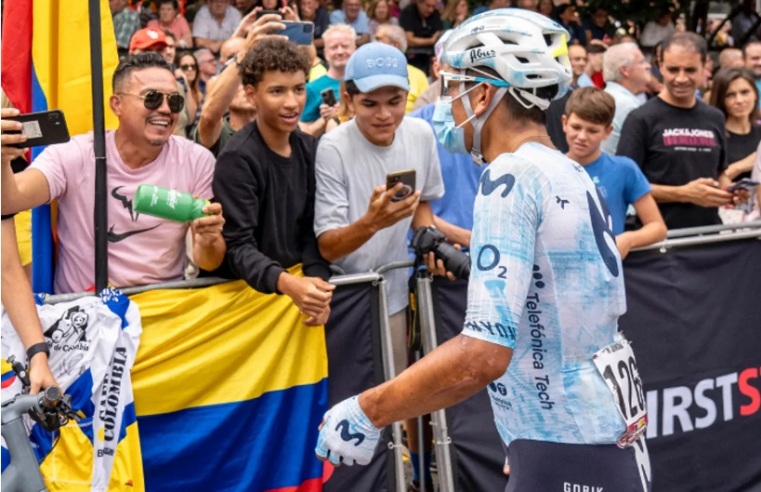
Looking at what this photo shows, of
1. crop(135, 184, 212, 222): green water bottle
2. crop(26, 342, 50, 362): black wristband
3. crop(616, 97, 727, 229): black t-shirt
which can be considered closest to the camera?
crop(135, 184, 212, 222): green water bottle

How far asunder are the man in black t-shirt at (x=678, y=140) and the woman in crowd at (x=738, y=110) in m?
0.94

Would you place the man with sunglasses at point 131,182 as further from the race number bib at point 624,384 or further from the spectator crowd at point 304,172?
the race number bib at point 624,384

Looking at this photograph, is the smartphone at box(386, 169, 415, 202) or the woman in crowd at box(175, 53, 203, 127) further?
the woman in crowd at box(175, 53, 203, 127)

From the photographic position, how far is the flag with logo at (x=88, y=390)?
4270 mm

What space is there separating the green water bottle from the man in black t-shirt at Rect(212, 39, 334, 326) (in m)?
0.40

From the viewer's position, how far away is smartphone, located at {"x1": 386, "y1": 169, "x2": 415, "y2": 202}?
455 cm

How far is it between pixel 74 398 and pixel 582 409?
7.63ft

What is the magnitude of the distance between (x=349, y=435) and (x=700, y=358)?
11.6 feet

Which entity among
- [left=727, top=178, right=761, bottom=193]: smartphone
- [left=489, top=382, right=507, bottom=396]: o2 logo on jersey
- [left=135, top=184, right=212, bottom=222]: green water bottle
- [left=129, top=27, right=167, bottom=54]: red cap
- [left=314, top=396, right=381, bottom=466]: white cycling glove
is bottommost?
[left=314, top=396, right=381, bottom=466]: white cycling glove

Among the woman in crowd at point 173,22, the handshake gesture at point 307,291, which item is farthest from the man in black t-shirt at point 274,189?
the woman in crowd at point 173,22

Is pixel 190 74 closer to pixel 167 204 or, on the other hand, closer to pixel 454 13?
pixel 167 204

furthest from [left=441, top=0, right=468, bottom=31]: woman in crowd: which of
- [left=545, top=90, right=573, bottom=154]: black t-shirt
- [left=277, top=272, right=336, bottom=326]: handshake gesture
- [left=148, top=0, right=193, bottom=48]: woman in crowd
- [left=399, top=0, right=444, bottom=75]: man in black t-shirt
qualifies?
[left=277, top=272, right=336, bottom=326]: handshake gesture

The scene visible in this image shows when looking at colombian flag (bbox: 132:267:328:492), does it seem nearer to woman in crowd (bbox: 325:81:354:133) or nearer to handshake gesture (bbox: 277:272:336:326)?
handshake gesture (bbox: 277:272:336:326)

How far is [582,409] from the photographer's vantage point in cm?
291
